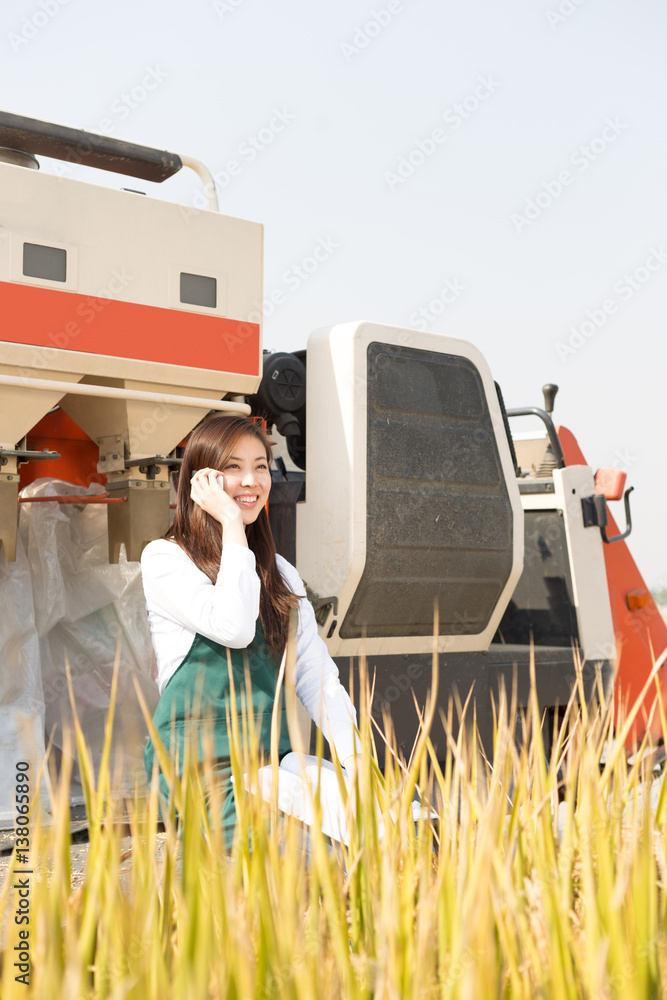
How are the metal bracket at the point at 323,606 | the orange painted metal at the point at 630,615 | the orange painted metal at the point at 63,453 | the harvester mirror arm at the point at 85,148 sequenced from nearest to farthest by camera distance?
1. the harvester mirror arm at the point at 85,148
2. the metal bracket at the point at 323,606
3. the orange painted metal at the point at 63,453
4. the orange painted metal at the point at 630,615

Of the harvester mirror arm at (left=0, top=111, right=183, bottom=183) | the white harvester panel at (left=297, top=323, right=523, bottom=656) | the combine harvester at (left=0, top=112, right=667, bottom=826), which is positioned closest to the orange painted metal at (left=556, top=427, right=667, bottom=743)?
the combine harvester at (left=0, top=112, right=667, bottom=826)

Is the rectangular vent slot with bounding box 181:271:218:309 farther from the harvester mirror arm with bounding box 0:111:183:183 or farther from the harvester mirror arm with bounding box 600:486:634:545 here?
the harvester mirror arm with bounding box 600:486:634:545

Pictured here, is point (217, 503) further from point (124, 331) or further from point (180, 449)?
point (180, 449)

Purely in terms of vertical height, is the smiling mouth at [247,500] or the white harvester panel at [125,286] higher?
the white harvester panel at [125,286]

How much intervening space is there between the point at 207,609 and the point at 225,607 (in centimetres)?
4

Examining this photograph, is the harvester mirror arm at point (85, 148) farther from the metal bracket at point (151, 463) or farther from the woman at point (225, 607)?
the woman at point (225, 607)

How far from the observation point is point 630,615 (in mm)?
3818

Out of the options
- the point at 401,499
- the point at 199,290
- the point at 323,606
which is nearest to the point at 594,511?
the point at 401,499

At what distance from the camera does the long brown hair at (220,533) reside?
182cm

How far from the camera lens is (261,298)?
2709 millimetres

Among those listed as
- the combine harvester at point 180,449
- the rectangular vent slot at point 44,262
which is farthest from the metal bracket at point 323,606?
the rectangular vent slot at point 44,262

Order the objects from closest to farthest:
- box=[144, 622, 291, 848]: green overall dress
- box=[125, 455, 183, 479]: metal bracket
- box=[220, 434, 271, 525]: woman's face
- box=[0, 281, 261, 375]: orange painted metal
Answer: box=[144, 622, 291, 848]: green overall dress < box=[220, 434, 271, 525]: woman's face < box=[0, 281, 261, 375]: orange painted metal < box=[125, 455, 183, 479]: metal bracket

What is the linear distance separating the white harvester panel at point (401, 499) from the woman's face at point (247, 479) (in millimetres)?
822

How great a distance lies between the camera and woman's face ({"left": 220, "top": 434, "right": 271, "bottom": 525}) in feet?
6.14
